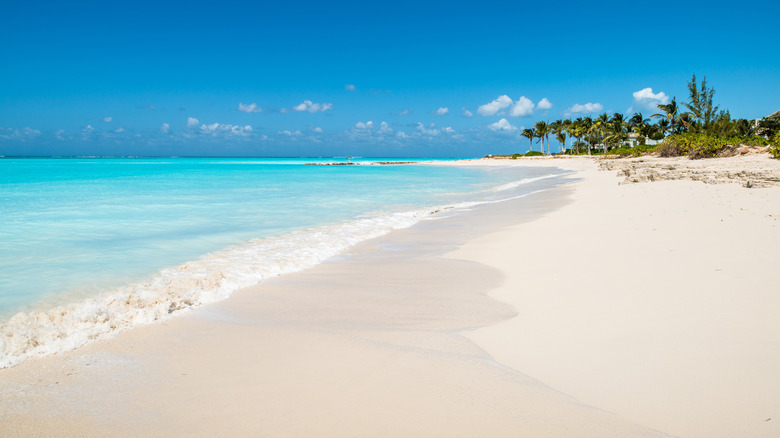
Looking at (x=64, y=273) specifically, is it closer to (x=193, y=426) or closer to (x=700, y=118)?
(x=193, y=426)

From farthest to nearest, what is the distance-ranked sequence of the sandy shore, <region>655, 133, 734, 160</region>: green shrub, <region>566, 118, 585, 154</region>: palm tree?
<region>566, 118, 585, 154</region>: palm tree → <region>655, 133, 734, 160</region>: green shrub → the sandy shore

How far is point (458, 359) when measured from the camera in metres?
3.02

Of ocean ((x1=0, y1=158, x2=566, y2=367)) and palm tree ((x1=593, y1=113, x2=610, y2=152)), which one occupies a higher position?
palm tree ((x1=593, y1=113, x2=610, y2=152))

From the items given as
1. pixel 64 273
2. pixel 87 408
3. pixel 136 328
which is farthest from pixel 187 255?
pixel 87 408

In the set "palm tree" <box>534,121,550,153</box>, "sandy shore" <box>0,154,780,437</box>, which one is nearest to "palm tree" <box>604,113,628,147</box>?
"palm tree" <box>534,121,550,153</box>

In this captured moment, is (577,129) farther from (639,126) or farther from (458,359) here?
(458,359)

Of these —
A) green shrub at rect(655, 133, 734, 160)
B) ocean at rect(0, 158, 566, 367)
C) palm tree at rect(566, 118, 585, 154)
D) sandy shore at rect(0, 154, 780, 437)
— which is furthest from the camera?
palm tree at rect(566, 118, 585, 154)

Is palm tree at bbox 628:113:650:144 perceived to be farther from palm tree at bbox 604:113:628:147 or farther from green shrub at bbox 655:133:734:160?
green shrub at bbox 655:133:734:160

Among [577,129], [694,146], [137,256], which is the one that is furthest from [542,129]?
[137,256]

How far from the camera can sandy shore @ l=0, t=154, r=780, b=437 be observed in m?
2.29

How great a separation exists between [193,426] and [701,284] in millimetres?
4695

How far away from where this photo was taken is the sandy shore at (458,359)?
229 cm

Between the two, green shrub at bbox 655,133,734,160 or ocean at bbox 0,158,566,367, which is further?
green shrub at bbox 655,133,734,160

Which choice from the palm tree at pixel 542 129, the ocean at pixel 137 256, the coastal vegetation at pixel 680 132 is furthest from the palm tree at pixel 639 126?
the ocean at pixel 137 256
